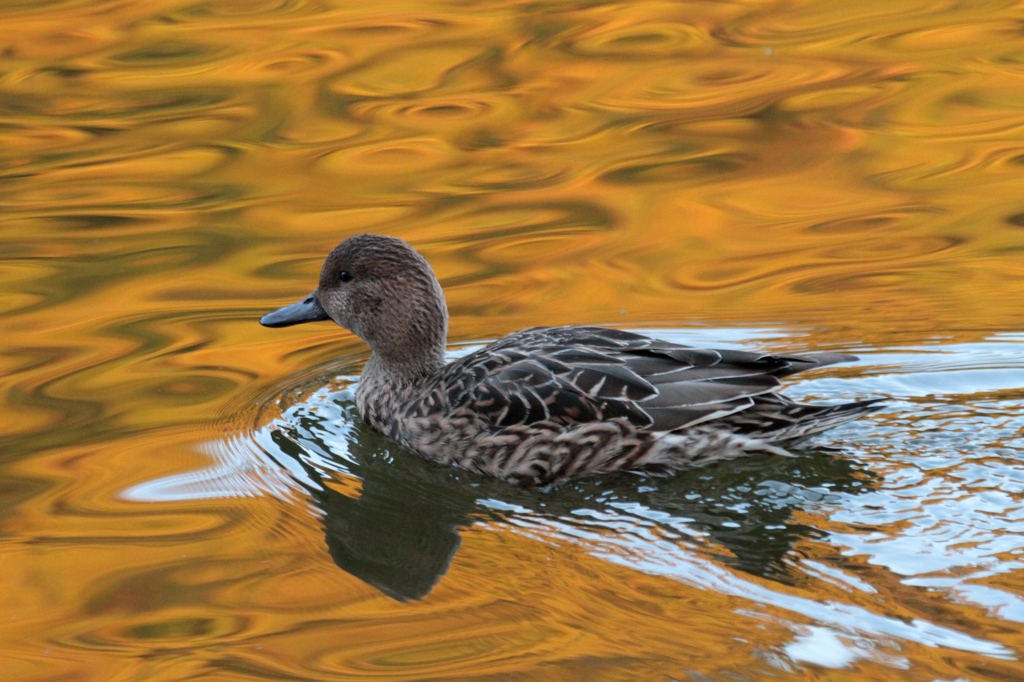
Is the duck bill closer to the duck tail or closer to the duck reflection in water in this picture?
the duck reflection in water

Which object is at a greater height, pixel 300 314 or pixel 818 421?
pixel 300 314

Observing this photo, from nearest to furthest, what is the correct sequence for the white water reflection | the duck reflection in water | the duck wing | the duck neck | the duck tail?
the white water reflection < the duck reflection in water < the duck tail < the duck wing < the duck neck

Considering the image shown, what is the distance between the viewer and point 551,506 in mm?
6184

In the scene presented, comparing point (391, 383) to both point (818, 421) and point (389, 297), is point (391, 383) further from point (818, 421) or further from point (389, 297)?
point (818, 421)

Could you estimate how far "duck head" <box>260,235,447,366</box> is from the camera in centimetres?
711

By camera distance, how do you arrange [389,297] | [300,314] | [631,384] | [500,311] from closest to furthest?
[631,384] < [389,297] < [300,314] < [500,311]

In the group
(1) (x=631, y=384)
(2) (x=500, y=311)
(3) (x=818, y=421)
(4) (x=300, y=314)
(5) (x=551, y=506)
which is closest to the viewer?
(5) (x=551, y=506)

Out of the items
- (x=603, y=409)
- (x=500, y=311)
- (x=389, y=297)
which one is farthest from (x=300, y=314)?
(x=603, y=409)

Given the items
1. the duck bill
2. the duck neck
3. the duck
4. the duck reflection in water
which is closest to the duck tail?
the duck

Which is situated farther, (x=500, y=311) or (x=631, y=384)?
(x=500, y=311)

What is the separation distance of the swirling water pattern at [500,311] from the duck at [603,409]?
5.7 inches

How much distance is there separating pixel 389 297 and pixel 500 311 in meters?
1.42

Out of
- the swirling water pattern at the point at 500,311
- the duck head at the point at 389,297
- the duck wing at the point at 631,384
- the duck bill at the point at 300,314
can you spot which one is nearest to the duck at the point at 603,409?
the duck wing at the point at 631,384

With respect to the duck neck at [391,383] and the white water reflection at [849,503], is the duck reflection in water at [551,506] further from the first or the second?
the duck neck at [391,383]
